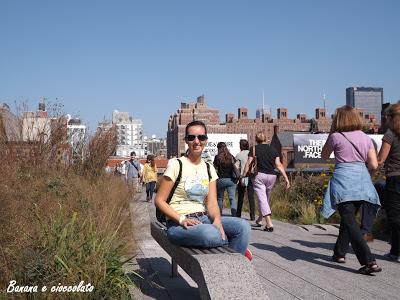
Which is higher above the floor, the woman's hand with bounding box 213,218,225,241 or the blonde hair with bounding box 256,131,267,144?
the blonde hair with bounding box 256,131,267,144

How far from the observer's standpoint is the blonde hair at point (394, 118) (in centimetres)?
617

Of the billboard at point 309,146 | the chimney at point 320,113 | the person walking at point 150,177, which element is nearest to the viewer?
the person walking at point 150,177

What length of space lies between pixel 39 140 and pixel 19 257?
8.39 m

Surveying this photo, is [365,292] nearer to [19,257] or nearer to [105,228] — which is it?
[105,228]

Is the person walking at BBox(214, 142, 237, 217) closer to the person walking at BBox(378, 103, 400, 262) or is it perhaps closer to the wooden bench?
the person walking at BBox(378, 103, 400, 262)

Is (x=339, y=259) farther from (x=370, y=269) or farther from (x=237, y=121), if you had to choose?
(x=237, y=121)

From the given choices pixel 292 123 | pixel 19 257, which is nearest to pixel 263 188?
pixel 19 257

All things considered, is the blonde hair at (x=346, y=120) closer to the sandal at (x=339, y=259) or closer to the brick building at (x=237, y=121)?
the sandal at (x=339, y=259)

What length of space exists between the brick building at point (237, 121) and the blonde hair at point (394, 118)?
117172mm

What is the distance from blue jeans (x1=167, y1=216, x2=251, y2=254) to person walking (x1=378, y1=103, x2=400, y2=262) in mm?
2448

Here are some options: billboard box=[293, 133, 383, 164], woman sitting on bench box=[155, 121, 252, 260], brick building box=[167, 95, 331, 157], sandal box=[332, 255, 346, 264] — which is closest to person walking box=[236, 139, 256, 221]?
sandal box=[332, 255, 346, 264]

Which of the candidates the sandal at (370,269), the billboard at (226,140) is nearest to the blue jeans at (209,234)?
the sandal at (370,269)

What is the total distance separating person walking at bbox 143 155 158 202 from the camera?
16.8 metres

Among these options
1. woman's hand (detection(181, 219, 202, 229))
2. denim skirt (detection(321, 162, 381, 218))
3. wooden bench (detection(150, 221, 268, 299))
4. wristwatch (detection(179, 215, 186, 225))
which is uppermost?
denim skirt (detection(321, 162, 381, 218))
